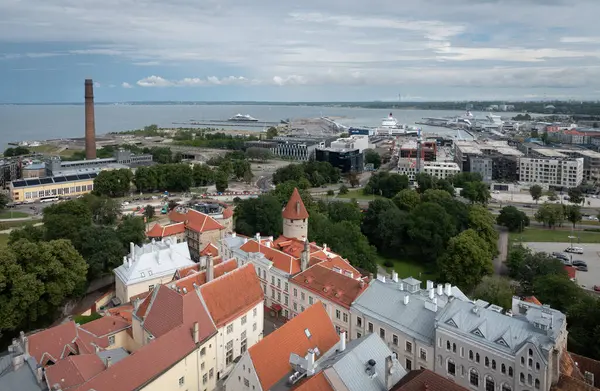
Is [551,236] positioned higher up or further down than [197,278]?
further down

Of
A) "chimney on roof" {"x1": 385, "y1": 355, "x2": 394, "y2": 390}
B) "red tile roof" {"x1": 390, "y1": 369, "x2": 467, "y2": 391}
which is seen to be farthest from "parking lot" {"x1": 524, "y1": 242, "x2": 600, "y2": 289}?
"red tile roof" {"x1": 390, "y1": 369, "x2": 467, "y2": 391}

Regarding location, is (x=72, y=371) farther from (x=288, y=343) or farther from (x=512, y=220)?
(x=512, y=220)

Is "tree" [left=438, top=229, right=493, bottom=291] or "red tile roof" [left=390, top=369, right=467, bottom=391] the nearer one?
"red tile roof" [left=390, top=369, right=467, bottom=391]

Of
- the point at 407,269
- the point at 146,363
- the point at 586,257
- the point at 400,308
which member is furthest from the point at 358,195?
the point at 146,363

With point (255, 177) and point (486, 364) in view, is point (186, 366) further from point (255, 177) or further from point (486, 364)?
point (255, 177)

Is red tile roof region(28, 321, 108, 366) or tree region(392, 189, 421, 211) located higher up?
tree region(392, 189, 421, 211)

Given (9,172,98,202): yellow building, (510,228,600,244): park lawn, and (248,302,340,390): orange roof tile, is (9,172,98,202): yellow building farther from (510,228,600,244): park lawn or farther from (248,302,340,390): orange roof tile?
(510,228,600,244): park lawn
